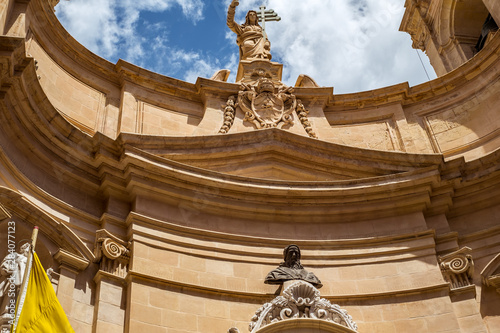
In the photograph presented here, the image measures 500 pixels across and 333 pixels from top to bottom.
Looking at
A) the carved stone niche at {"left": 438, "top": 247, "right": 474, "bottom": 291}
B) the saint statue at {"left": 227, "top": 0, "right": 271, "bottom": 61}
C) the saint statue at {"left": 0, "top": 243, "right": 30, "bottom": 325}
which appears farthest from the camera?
the saint statue at {"left": 227, "top": 0, "right": 271, "bottom": 61}

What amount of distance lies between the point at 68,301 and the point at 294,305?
353 centimetres

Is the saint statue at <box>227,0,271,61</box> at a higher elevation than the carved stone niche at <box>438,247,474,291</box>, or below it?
higher

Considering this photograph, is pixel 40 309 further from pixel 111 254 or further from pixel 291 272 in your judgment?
pixel 291 272

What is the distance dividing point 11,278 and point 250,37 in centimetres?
1022

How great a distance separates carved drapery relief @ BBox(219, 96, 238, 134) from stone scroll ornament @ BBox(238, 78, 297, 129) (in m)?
0.17

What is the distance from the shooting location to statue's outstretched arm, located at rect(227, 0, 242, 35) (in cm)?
1870

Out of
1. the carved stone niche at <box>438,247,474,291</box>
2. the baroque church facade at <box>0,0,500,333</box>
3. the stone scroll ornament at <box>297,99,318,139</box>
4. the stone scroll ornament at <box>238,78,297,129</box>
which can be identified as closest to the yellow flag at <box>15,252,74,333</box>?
the baroque church facade at <box>0,0,500,333</box>

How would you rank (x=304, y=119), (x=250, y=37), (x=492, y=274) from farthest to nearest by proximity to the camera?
(x=250, y=37) < (x=304, y=119) < (x=492, y=274)

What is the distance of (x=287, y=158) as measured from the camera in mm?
15016

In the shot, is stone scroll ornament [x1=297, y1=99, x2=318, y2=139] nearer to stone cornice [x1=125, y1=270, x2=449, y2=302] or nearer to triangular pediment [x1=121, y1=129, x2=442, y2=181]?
triangular pediment [x1=121, y1=129, x2=442, y2=181]

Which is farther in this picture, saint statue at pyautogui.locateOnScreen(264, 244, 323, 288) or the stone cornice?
saint statue at pyautogui.locateOnScreen(264, 244, 323, 288)

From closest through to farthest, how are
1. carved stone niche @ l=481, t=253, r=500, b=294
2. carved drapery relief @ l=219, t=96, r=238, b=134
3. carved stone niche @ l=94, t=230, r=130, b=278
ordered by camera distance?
carved stone niche @ l=94, t=230, r=130, b=278 < carved stone niche @ l=481, t=253, r=500, b=294 < carved drapery relief @ l=219, t=96, r=238, b=134

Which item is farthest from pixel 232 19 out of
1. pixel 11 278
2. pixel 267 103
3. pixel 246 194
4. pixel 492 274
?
pixel 11 278

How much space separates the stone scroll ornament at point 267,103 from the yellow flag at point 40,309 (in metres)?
7.19
